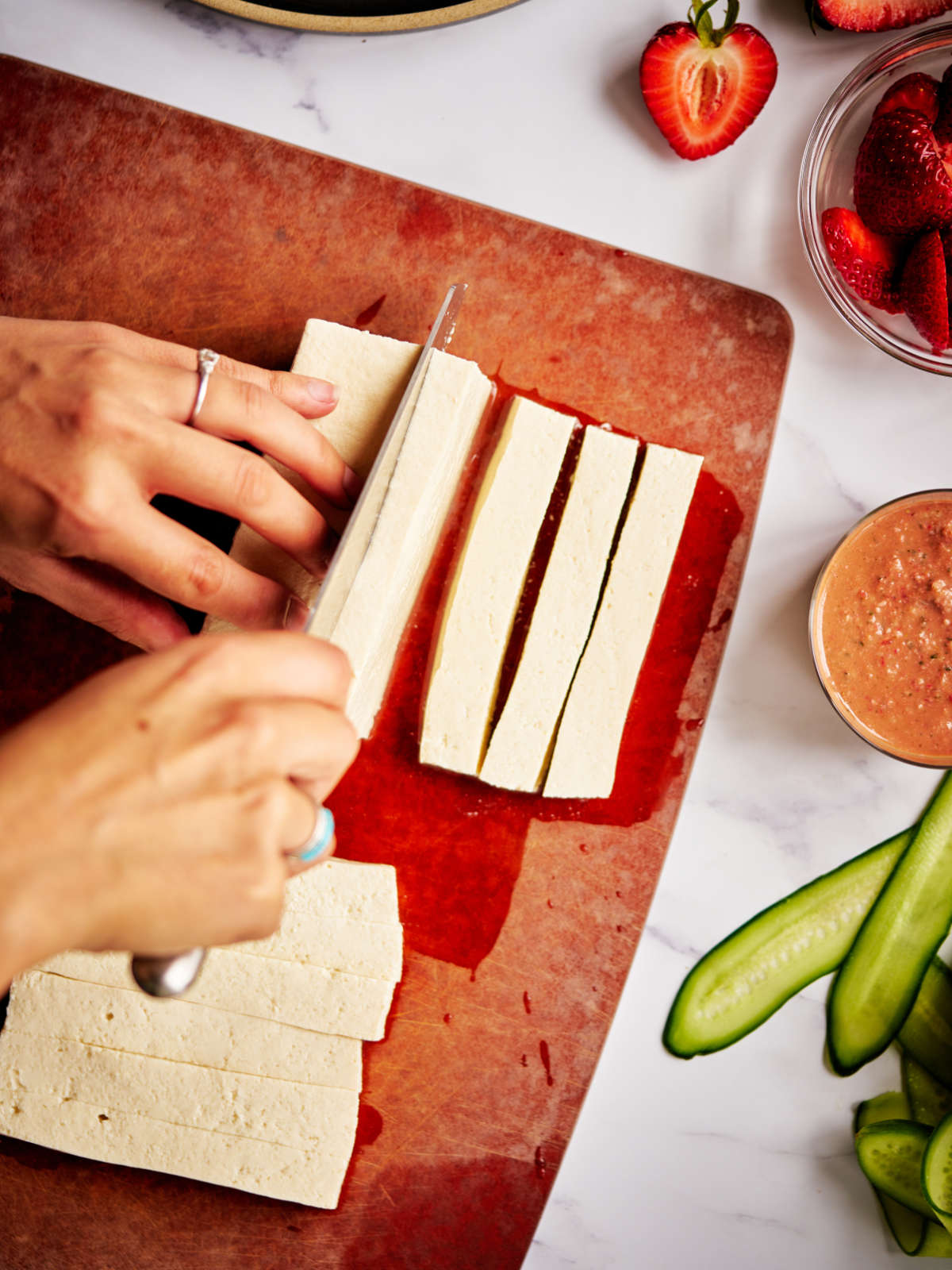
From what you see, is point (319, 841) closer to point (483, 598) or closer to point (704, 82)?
point (483, 598)

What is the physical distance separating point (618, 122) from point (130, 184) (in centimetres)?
91

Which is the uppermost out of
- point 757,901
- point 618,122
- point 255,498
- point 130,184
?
point 618,122

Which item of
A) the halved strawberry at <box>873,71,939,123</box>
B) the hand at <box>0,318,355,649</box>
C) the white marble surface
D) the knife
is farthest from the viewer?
the white marble surface

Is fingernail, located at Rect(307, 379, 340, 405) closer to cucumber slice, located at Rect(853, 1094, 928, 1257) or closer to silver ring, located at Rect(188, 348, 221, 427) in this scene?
silver ring, located at Rect(188, 348, 221, 427)

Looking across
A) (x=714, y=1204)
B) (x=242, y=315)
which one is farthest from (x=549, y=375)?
(x=714, y=1204)

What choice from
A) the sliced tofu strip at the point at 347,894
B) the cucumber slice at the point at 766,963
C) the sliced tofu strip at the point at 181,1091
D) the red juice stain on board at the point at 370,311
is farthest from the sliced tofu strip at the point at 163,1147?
the red juice stain on board at the point at 370,311

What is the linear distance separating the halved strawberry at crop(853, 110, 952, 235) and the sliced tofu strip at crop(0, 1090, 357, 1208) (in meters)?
1.91

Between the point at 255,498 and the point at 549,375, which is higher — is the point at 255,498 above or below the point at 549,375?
below

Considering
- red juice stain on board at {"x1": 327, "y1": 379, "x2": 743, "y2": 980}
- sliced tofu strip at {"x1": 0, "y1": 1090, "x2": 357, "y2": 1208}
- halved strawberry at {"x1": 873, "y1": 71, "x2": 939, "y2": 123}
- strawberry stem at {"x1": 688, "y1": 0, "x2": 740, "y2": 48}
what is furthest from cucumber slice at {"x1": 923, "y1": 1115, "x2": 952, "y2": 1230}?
strawberry stem at {"x1": 688, "y1": 0, "x2": 740, "y2": 48}

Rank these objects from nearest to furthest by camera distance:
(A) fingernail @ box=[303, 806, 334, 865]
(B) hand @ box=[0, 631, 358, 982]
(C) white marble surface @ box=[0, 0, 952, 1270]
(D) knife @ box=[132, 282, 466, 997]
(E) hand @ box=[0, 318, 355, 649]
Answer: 1. (B) hand @ box=[0, 631, 358, 982]
2. (A) fingernail @ box=[303, 806, 334, 865]
3. (E) hand @ box=[0, 318, 355, 649]
4. (D) knife @ box=[132, 282, 466, 997]
5. (C) white marble surface @ box=[0, 0, 952, 1270]

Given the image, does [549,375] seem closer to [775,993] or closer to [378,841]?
[378,841]

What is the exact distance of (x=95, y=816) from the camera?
0.90 meters

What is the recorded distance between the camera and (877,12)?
5.41 ft

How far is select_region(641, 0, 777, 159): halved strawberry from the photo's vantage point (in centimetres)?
163
